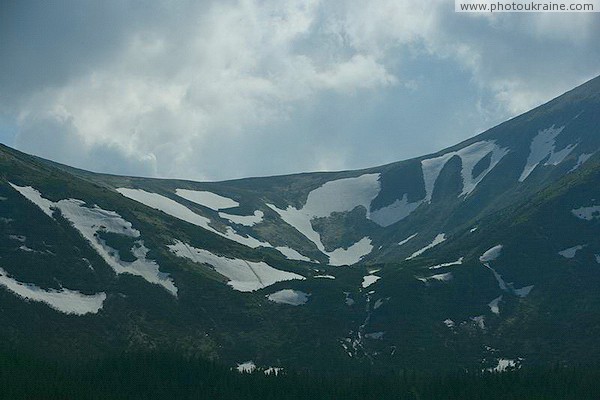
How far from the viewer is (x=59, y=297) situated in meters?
155

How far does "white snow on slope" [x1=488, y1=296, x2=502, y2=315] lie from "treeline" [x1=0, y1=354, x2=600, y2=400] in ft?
123

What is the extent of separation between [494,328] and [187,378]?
233ft

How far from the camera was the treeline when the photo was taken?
12031 cm

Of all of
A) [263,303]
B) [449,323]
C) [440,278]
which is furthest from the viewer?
[440,278]

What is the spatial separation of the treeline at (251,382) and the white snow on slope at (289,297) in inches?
1710

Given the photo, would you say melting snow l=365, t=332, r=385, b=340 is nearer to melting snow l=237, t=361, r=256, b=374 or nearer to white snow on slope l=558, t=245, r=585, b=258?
melting snow l=237, t=361, r=256, b=374

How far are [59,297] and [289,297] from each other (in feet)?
175

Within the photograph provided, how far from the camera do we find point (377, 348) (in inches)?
6314

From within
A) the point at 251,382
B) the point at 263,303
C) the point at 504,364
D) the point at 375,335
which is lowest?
the point at 504,364

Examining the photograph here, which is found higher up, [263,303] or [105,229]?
[105,229]

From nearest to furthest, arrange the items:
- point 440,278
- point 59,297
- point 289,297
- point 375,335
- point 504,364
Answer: point 504,364 < point 59,297 < point 375,335 < point 289,297 < point 440,278

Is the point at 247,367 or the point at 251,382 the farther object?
the point at 247,367

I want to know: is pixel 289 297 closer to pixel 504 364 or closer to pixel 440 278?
pixel 440 278

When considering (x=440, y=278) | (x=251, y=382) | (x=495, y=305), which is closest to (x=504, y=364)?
(x=495, y=305)
